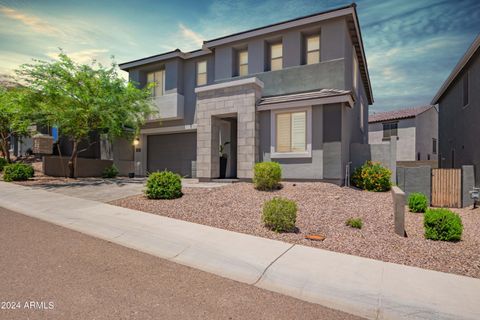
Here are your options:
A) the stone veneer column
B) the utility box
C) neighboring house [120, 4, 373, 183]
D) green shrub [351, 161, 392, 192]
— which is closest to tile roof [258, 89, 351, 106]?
neighboring house [120, 4, 373, 183]

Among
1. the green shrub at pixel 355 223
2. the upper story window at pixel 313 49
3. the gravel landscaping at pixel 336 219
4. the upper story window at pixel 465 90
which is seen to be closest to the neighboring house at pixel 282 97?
the upper story window at pixel 313 49

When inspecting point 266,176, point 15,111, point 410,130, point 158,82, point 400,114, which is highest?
point 400,114

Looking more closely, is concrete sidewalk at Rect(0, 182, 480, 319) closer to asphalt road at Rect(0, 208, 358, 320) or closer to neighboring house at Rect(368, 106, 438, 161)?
asphalt road at Rect(0, 208, 358, 320)

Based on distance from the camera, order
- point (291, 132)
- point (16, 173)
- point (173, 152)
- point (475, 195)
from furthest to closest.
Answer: point (173, 152) < point (16, 173) < point (291, 132) < point (475, 195)

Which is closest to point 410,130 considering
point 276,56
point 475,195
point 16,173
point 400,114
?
point 400,114

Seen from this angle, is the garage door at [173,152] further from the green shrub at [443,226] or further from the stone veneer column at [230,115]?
the green shrub at [443,226]

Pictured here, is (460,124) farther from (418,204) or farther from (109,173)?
(109,173)

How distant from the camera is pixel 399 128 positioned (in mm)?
33531

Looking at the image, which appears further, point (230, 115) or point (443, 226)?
point (230, 115)

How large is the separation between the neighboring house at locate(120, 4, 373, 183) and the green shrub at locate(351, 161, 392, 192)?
3.37 feet

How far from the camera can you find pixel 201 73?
17.9 m

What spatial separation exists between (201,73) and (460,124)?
16819 mm

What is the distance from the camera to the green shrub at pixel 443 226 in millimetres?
6512

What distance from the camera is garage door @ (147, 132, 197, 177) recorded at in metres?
18.5
